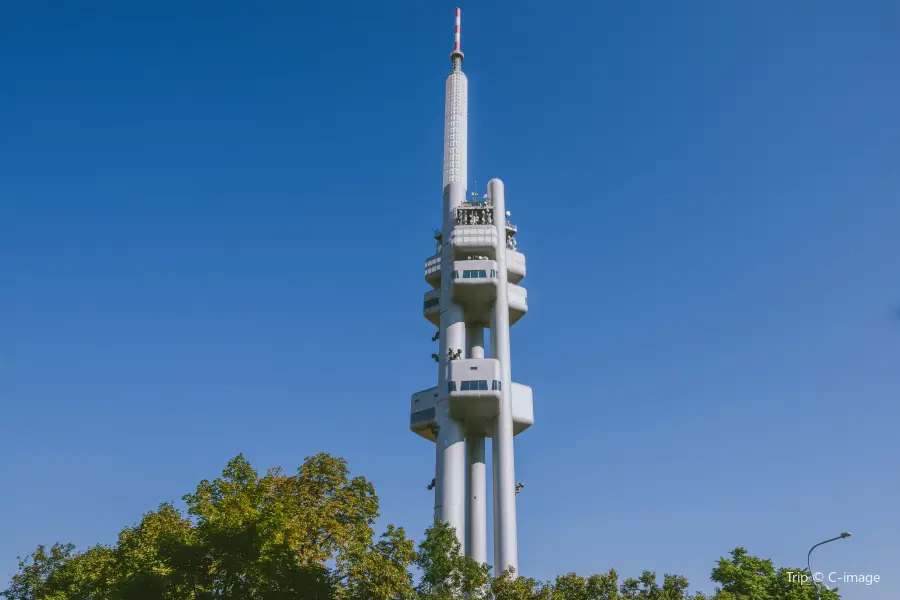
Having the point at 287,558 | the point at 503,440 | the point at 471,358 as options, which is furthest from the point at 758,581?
the point at 287,558

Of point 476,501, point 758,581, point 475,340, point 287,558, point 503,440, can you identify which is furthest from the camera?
point 475,340

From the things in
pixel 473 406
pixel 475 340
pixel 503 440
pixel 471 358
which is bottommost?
pixel 503 440

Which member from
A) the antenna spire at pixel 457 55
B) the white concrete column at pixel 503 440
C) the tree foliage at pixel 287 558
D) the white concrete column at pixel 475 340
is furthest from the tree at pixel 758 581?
the antenna spire at pixel 457 55

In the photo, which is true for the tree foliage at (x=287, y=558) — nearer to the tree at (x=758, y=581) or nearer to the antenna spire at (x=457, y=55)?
the tree at (x=758, y=581)

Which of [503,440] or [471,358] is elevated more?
[471,358]

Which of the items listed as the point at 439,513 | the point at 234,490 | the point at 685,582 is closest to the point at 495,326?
the point at 439,513

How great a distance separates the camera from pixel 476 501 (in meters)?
86.0

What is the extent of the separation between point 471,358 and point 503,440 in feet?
35.4

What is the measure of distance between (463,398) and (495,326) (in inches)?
371

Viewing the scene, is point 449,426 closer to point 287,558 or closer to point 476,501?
point 476,501

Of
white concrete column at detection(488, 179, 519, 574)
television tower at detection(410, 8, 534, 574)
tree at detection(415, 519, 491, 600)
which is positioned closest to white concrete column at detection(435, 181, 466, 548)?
television tower at detection(410, 8, 534, 574)

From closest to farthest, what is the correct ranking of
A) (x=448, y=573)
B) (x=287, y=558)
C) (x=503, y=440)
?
(x=287, y=558) → (x=448, y=573) → (x=503, y=440)

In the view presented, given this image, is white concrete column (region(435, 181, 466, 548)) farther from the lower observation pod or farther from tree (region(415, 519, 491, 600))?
tree (region(415, 519, 491, 600))

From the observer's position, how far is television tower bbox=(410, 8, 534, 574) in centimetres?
8131
